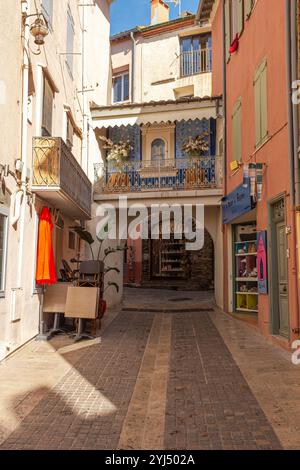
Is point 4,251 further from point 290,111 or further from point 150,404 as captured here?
point 290,111

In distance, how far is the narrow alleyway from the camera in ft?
13.6

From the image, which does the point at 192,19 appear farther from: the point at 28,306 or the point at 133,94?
the point at 28,306

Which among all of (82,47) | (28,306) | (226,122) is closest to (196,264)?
(226,122)

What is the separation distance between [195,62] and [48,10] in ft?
30.8

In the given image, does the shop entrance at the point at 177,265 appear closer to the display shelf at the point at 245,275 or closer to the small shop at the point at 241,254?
the small shop at the point at 241,254

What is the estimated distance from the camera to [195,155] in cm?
1555

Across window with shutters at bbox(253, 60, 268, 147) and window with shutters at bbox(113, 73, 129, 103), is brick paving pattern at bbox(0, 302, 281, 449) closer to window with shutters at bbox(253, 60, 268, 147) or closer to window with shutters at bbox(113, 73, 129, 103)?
window with shutters at bbox(253, 60, 268, 147)

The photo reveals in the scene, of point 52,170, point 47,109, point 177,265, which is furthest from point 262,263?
point 177,265

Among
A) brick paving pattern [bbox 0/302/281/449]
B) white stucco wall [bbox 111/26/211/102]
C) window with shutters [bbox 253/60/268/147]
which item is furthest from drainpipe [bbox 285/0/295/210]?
white stucco wall [bbox 111/26/211/102]

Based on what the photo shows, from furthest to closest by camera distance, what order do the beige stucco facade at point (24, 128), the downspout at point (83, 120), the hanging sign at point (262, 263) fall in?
the downspout at point (83, 120) → the hanging sign at point (262, 263) → the beige stucco facade at point (24, 128)

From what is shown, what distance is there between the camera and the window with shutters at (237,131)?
1180 cm

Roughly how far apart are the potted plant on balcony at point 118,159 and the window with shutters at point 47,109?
500 centimetres

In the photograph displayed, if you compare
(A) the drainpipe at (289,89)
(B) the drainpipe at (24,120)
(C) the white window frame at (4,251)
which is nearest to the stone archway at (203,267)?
(A) the drainpipe at (289,89)

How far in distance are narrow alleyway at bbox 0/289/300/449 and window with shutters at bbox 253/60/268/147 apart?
4.69 metres
